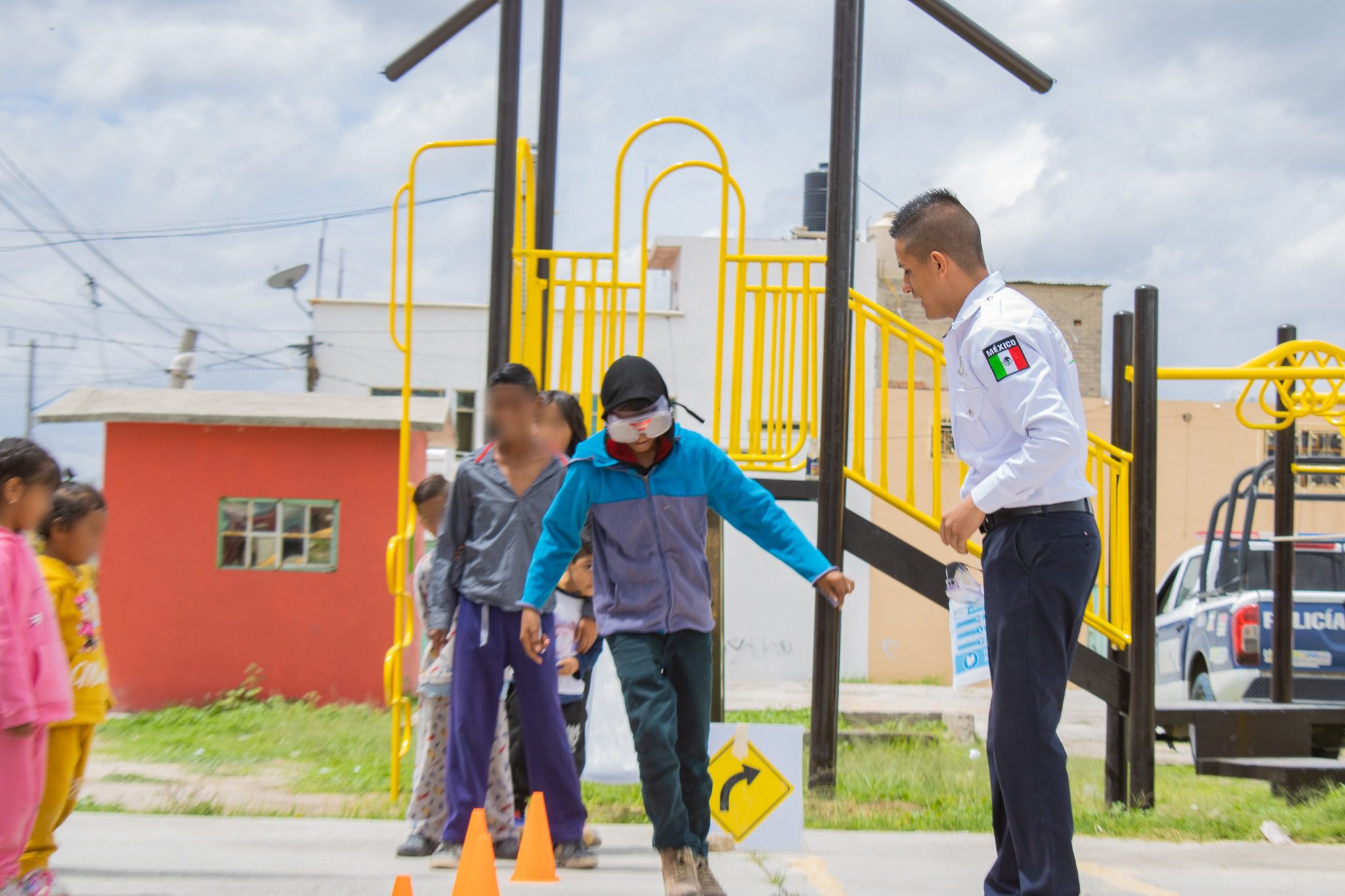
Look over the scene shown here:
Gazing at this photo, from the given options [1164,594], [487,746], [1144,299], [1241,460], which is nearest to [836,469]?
[1144,299]

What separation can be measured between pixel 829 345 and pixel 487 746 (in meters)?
2.64

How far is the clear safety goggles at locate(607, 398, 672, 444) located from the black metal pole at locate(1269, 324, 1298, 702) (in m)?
5.47

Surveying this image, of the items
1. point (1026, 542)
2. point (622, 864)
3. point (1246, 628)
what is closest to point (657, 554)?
point (1026, 542)

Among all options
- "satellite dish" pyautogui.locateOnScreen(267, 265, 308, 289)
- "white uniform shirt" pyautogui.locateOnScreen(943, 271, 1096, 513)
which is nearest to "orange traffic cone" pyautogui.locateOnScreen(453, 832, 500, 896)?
"white uniform shirt" pyautogui.locateOnScreen(943, 271, 1096, 513)

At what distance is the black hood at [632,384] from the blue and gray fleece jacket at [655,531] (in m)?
0.14

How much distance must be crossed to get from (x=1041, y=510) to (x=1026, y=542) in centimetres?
10

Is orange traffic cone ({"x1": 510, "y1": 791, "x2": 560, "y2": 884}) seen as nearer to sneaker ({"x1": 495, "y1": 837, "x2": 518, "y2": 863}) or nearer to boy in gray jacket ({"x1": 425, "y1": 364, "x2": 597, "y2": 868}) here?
boy in gray jacket ({"x1": 425, "y1": 364, "x2": 597, "y2": 868})

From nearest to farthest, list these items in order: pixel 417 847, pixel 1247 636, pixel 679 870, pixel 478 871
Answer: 1. pixel 478 871
2. pixel 679 870
3. pixel 417 847
4. pixel 1247 636

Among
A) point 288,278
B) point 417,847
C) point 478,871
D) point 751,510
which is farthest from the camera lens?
point 288,278

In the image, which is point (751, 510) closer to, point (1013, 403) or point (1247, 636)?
point (1013, 403)

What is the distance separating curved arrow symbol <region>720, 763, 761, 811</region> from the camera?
5.19m

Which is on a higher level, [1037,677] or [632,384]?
[632,384]

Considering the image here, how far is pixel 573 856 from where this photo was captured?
4961 mm

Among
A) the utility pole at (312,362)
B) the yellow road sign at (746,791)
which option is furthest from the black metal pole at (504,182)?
the utility pole at (312,362)
